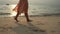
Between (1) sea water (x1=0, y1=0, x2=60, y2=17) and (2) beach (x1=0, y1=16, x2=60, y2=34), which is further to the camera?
(1) sea water (x1=0, y1=0, x2=60, y2=17)

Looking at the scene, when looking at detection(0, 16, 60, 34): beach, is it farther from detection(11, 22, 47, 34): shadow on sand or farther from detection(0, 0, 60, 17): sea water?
detection(0, 0, 60, 17): sea water

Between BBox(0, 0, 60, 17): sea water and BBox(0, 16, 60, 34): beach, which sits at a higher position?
BBox(0, 0, 60, 17): sea water

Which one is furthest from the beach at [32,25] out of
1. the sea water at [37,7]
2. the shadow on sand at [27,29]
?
the sea water at [37,7]

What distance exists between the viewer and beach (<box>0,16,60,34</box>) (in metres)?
2.95

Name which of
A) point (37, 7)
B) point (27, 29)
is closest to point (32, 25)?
A: point (27, 29)

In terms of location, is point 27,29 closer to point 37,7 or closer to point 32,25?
point 32,25

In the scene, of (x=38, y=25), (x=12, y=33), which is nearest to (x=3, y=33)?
(x=12, y=33)

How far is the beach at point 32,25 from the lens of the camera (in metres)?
2.95

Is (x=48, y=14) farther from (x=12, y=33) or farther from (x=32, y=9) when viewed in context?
(x=12, y=33)

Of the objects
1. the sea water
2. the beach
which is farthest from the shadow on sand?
the sea water

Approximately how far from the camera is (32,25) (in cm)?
321

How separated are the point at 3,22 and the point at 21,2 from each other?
0.50m

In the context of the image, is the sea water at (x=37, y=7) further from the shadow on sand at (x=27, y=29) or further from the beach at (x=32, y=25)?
the shadow on sand at (x=27, y=29)

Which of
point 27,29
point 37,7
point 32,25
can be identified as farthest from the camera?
point 37,7
